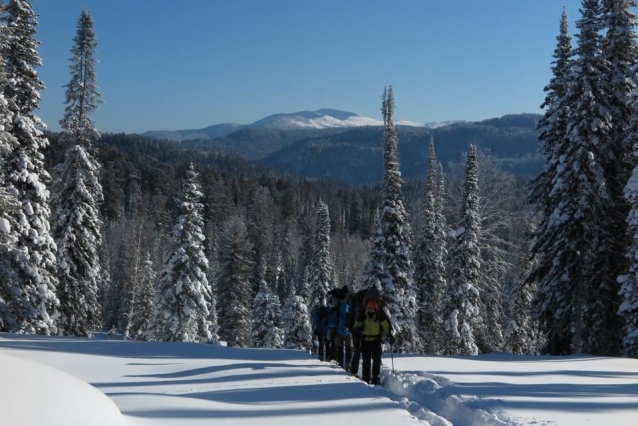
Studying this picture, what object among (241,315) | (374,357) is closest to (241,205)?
(241,315)

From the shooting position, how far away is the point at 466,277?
3697cm

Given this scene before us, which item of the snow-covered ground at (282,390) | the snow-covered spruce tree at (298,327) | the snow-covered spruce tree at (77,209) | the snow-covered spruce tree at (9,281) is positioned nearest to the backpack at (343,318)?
the snow-covered ground at (282,390)

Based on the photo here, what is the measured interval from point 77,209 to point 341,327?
18507 millimetres

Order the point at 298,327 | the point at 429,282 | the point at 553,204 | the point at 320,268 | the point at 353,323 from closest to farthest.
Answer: the point at 353,323
the point at 553,204
the point at 429,282
the point at 298,327
the point at 320,268

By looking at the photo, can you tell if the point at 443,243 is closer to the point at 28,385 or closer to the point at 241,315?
the point at 241,315

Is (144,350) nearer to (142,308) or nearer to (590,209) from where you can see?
(590,209)

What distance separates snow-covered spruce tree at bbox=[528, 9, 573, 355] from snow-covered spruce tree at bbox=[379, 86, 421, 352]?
30.1ft

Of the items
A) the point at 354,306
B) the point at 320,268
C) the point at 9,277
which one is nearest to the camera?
the point at 354,306

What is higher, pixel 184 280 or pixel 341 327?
pixel 341 327

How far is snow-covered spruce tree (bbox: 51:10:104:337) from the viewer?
27797 mm

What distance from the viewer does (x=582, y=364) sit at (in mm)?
15383

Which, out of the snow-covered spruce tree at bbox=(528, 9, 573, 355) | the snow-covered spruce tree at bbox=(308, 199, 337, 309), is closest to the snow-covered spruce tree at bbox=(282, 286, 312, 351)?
the snow-covered spruce tree at bbox=(308, 199, 337, 309)

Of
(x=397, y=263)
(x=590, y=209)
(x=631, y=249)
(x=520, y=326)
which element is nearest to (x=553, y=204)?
(x=590, y=209)

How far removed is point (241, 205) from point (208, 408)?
133 metres
